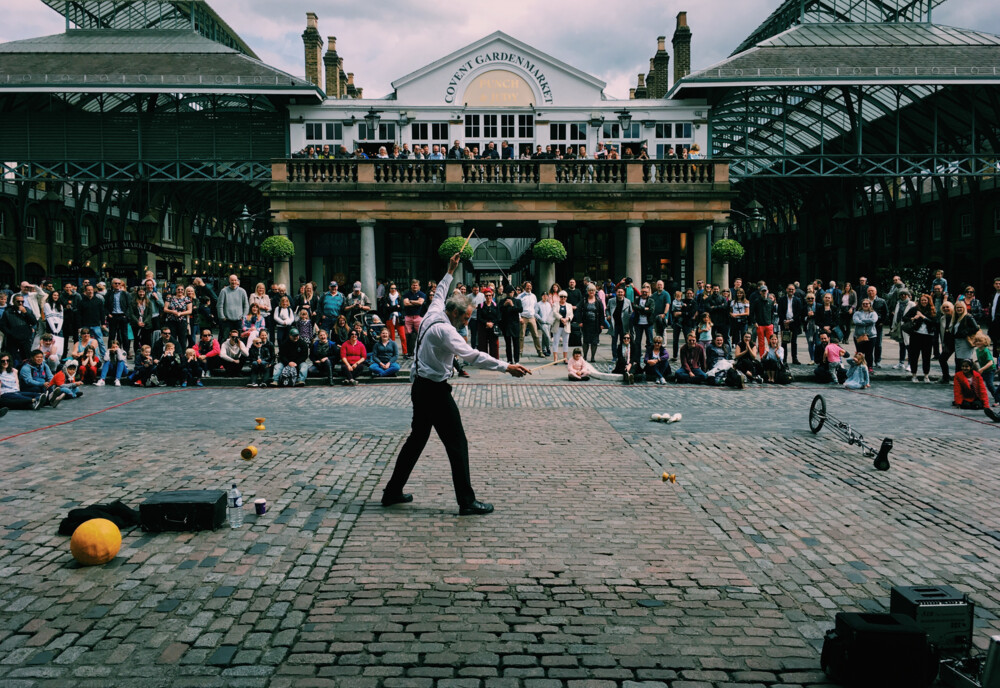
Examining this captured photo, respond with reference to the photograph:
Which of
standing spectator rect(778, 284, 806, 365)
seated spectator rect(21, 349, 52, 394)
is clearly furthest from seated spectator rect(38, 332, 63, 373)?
standing spectator rect(778, 284, 806, 365)

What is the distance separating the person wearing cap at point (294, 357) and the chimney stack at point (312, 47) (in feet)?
79.7

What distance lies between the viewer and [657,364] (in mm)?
16625

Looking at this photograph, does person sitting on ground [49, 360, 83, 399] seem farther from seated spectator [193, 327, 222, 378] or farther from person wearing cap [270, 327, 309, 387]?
person wearing cap [270, 327, 309, 387]

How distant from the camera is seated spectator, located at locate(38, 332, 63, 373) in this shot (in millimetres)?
14742

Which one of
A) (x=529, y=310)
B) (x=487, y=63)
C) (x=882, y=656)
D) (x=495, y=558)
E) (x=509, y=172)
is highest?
(x=487, y=63)

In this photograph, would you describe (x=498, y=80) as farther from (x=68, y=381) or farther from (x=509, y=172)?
(x=68, y=381)

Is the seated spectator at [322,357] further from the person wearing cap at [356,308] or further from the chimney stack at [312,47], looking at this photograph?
the chimney stack at [312,47]

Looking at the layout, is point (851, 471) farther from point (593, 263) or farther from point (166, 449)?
point (593, 263)

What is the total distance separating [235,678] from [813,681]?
2860 millimetres

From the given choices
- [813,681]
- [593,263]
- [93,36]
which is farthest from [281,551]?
[93,36]

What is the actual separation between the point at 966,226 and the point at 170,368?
3921cm

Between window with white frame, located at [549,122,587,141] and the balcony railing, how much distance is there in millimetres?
4241

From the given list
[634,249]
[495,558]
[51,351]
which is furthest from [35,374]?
[634,249]

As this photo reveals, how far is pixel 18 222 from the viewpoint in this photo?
39.7 meters
